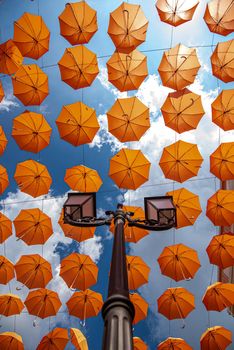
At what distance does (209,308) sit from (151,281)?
8.71 metres

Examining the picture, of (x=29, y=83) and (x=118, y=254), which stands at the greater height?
(x=29, y=83)

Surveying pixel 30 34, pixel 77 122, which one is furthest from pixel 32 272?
pixel 30 34

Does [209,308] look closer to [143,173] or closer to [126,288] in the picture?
[143,173]

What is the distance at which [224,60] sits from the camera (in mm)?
11859

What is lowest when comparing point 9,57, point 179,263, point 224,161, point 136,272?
point 136,272

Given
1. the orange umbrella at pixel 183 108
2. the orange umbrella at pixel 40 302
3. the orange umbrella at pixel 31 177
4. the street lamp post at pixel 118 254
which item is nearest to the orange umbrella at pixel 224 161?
the orange umbrella at pixel 183 108

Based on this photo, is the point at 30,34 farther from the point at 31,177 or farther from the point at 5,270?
the point at 5,270

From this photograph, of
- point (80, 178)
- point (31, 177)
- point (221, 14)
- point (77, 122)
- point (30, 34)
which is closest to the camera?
point (221, 14)

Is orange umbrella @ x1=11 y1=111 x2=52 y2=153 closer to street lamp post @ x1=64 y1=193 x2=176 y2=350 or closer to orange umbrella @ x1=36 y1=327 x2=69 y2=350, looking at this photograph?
orange umbrella @ x1=36 y1=327 x2=69 y2=350

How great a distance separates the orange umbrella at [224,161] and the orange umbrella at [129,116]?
2592 mm

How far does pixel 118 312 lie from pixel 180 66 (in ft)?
34.2

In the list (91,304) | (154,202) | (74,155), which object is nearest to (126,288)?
(154,202)

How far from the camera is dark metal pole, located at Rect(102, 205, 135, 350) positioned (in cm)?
286

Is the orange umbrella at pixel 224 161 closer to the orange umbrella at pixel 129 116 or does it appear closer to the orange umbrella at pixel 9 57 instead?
the orange umbrella at pixel 129 116
